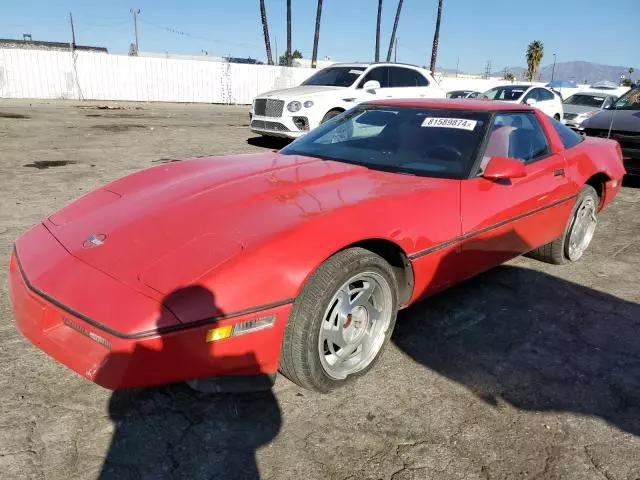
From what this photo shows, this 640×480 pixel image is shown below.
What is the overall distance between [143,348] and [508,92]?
14.0 m

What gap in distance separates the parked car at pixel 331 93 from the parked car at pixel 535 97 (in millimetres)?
3324

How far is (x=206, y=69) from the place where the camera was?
2412cm

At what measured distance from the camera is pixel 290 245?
6.90ft

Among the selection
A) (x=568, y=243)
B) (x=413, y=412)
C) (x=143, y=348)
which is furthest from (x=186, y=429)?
(x=568, y=243)

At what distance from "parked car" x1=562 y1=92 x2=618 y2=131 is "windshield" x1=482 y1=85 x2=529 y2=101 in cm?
157

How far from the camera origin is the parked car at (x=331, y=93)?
31.0 feet

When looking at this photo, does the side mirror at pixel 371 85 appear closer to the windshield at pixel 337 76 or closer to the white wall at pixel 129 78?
the windshield at pixel 337 76

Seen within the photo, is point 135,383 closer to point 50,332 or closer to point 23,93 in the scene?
point 50,332

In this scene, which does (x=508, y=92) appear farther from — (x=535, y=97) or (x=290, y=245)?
(x=290, y=245)

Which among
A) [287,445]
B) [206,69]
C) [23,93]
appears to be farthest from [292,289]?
[206,69]

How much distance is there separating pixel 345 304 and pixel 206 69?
78.7 ft

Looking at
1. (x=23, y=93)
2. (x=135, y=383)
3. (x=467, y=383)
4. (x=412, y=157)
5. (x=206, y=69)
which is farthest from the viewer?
(x=206, y=69)

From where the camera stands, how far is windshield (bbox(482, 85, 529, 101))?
44.3 ft

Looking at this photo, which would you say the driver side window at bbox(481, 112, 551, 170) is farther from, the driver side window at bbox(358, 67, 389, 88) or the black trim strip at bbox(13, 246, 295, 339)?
the driver side window at bbox(358, 67, 389, 88)
